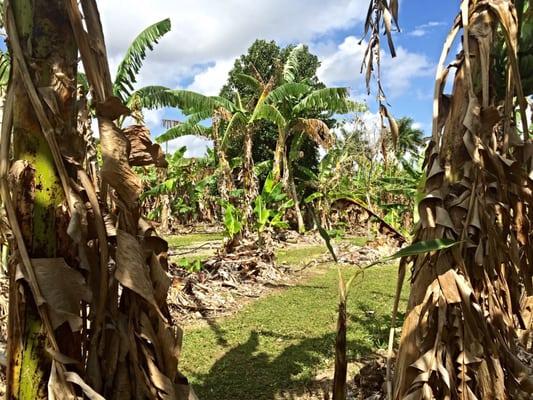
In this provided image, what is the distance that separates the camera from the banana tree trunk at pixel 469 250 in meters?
1.46

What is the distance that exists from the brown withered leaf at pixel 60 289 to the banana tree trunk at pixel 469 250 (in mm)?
1020

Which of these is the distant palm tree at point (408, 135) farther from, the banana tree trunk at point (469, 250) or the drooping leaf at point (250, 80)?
the banana tree trunk at point (469, 250)

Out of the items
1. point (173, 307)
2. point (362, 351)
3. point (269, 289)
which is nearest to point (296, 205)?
point (269, 289)

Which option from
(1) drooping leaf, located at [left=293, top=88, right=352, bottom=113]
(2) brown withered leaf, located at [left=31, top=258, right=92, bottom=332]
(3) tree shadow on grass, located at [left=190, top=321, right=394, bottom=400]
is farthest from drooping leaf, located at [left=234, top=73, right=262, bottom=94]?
(2) brown withered leaf, located at [left=31, top=258, right=92, bottom=332]

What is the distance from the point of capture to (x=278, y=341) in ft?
17.1

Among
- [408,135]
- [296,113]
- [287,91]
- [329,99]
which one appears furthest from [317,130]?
[408,135]

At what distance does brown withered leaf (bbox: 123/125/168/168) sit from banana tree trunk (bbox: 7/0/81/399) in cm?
19

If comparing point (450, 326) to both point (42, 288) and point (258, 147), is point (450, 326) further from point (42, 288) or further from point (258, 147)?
point (258, 147)

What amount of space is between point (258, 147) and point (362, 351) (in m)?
13.8

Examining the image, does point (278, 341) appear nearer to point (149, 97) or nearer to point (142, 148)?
point (142, 148)

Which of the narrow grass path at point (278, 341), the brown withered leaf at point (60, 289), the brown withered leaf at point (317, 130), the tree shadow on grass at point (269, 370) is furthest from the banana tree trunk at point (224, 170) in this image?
the brown withered leaf at point (60, 289)

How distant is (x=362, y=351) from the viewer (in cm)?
452

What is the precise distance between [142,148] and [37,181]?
0.31m

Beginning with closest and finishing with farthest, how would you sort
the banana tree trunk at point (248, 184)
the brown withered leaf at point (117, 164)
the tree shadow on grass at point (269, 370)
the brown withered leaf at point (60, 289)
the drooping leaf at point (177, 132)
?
the brown withered leaf at point (60, 289), the brown withered leaf at point (117, 164), the tree shadow on grass at point (269, 370), the banana tree trunk at point (248, 184), the drooping leaf at point (177, 132)
